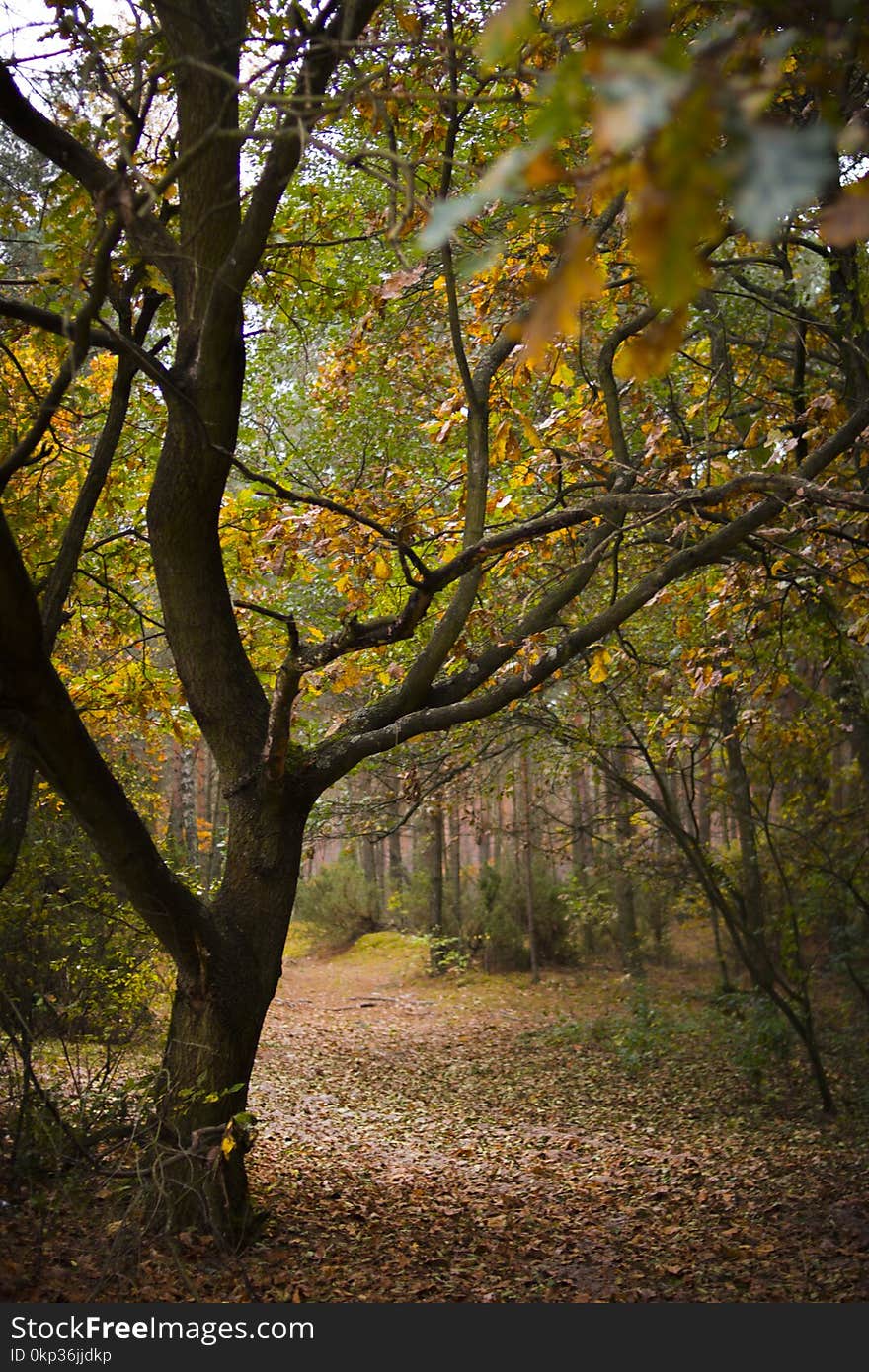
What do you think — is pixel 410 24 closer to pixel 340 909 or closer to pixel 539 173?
pixel 539 173

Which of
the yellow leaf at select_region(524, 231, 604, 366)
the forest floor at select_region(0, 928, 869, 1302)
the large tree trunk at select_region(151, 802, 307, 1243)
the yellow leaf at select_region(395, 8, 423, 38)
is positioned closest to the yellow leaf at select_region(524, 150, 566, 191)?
the yellow leaf at select_region(524, 231, 604, 366)

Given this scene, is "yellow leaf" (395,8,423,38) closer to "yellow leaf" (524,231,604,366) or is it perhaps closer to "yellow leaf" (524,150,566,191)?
"yellow leaf" (524,150,566,191)

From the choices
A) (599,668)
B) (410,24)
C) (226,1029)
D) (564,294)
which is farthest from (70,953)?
(564,294)

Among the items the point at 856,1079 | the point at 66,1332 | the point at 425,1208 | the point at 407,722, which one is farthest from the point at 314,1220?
the point at 856,1079

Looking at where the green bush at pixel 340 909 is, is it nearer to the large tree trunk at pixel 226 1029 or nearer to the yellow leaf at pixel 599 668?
the yellow leaf at pixel 599 668

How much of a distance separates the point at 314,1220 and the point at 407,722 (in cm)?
257

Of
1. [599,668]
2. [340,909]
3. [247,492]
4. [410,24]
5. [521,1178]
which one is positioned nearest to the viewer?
[410,24]

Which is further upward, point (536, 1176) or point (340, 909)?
point (340, 909)

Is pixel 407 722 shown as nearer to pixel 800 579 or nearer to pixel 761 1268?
pixel 800 579

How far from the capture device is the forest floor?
4.28 m

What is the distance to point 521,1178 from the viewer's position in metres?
6.62

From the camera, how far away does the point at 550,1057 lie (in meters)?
11.0

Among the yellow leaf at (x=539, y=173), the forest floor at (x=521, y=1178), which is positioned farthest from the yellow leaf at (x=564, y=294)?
the forest floor at (x=521, y=1178)

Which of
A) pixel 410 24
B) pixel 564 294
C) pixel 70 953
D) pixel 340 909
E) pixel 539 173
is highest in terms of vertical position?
pixel 410 24
